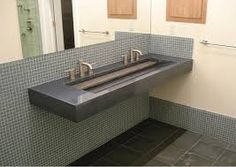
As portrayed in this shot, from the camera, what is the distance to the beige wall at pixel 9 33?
1.97m

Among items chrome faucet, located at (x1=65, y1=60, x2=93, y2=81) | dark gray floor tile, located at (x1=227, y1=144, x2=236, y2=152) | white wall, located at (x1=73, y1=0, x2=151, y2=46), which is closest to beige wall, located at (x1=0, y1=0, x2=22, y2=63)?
chrome faucet, located at (x1=65, y1=60, x2=93, y2=81)

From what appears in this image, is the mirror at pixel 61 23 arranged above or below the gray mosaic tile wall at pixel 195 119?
above

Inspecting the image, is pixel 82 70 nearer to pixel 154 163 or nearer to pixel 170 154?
pixel 154 163

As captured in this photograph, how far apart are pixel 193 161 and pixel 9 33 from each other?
1.94 meters

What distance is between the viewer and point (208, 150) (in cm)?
281

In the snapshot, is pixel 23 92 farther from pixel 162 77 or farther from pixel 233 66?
pixel 233 66

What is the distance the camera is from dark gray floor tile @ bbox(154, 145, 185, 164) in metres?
2.65

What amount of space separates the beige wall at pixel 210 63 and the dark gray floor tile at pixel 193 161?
538 millimetres

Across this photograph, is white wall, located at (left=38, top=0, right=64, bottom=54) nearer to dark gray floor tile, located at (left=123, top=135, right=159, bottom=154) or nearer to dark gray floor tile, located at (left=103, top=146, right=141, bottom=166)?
dark gray floor tile, located at (left=103, top=146, right=141, bottom=166)

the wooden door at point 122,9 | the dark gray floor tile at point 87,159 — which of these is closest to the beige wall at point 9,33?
the wooden door at point 122,9

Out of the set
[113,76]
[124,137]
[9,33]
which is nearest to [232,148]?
[124,137]

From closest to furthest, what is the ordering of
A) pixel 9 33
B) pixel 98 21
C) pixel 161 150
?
pixel 9 33
pixel 98 21
pixel 161 150

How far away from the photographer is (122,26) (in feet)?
9.48

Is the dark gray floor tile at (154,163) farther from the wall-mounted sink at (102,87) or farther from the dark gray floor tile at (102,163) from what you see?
the wall-mounted sink at (102,87)
